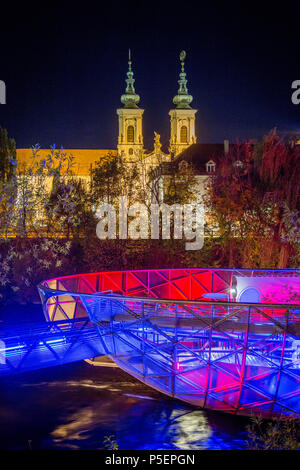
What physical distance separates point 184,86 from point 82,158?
28.1 metres

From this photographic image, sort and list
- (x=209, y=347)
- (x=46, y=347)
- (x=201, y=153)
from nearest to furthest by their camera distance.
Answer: (x=209, y=347) < (x=46, y=347) < (x=201, y=153)

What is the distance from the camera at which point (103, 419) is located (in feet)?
46.3

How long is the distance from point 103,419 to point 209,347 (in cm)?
361

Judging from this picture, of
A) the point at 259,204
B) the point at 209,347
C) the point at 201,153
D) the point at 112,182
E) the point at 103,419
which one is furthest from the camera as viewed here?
the point at 201,153

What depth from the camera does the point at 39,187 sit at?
32.1 m

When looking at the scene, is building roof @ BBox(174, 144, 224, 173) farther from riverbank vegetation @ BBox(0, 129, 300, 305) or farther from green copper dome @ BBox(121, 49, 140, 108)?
green copper dome @ BBox(121, 49, 140, 108)

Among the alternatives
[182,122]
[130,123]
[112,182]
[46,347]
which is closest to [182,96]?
[182,122]

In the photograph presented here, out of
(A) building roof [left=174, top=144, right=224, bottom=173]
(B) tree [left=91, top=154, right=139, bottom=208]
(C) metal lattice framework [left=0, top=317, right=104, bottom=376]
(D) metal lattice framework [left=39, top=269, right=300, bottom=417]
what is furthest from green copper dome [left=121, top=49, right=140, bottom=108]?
(D) metal lattice framework [left=39, top=269, right=300, bottom=417]

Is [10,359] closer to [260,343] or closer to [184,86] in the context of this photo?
[260,343]

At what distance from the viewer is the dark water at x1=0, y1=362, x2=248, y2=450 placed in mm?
12641

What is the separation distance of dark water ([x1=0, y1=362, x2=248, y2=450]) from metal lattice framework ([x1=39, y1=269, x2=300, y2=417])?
596 millimetres

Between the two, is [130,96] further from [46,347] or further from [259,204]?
[46,347]

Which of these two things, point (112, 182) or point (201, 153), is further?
point (201, 153)
